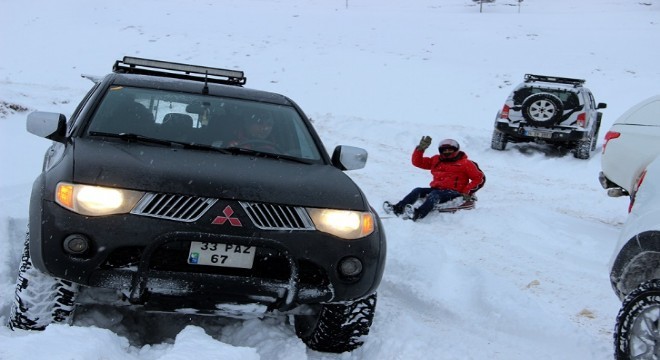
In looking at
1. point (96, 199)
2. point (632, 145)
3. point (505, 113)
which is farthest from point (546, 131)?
point (96, 199)

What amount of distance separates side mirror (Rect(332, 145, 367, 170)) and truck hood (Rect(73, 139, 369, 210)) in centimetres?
58

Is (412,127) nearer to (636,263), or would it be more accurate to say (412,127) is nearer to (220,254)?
(636,263)

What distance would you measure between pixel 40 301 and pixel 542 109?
413 inches

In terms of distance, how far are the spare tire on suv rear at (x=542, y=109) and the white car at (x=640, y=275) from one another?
336 inches

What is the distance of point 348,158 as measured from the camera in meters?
4.45

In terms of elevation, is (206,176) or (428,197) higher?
(206,176)

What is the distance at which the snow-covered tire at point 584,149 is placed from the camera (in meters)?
12.4

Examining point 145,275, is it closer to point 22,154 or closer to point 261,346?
point 261,346

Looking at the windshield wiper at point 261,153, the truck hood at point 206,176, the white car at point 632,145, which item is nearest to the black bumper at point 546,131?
the white car at point 632,145

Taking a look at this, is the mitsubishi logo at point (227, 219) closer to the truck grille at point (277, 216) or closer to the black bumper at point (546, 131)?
the truck grille at point (277, 216)

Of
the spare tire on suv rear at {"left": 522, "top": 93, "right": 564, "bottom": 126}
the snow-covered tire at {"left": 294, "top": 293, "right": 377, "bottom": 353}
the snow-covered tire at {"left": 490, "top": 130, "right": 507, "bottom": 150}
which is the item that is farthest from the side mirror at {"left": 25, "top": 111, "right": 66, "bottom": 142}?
the snow-covered tire at {"left": 490, "top": 130, "right": 507, "bottom": 150}

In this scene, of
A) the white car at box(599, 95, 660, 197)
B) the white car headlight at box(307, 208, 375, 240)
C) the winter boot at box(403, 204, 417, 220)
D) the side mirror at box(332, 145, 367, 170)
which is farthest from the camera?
the winter boot at box(403, 204, 417, 220)

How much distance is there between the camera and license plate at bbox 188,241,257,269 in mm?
3133

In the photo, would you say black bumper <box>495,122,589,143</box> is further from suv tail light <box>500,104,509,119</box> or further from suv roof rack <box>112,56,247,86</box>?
suv roof rack <box>112,56,247,86</box>
